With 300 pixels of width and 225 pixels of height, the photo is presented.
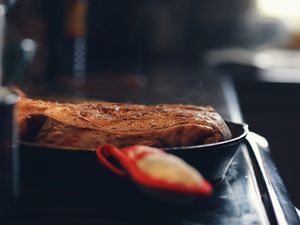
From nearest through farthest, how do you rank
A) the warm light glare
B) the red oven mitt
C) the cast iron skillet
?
the red oven mitt → the cast iron skillet → the warm light glare

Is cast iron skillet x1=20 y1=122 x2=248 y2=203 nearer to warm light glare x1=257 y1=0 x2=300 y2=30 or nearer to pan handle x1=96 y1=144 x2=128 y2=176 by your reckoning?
pan handle x1=96 y1=144 x2=128 y2=176

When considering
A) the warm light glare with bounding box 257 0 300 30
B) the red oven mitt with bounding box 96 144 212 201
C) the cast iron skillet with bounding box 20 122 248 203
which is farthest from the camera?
the warm light glare with bounding box 257 0 300 30

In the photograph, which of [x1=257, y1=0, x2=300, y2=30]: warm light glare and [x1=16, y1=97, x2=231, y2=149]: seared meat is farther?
[x1=257, y1=0, x2=300, y2=30]: warm light glare

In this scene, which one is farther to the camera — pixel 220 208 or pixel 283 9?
pixel 283 9

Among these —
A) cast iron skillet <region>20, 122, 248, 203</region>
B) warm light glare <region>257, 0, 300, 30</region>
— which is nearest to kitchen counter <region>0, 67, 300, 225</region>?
cast iron skillet <region>20, 122, 248, 203</region>

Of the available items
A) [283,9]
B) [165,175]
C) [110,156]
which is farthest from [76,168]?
[283,9]

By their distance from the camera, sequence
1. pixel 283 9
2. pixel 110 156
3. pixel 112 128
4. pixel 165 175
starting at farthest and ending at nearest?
pixel 283 9, pixel 112 128, pixel 110 156, pixel 165 175

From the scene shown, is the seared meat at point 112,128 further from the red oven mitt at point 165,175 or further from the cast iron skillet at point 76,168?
the red oven mitt at point 165,175

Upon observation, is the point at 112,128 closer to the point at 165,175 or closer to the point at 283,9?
the point at 165,175
